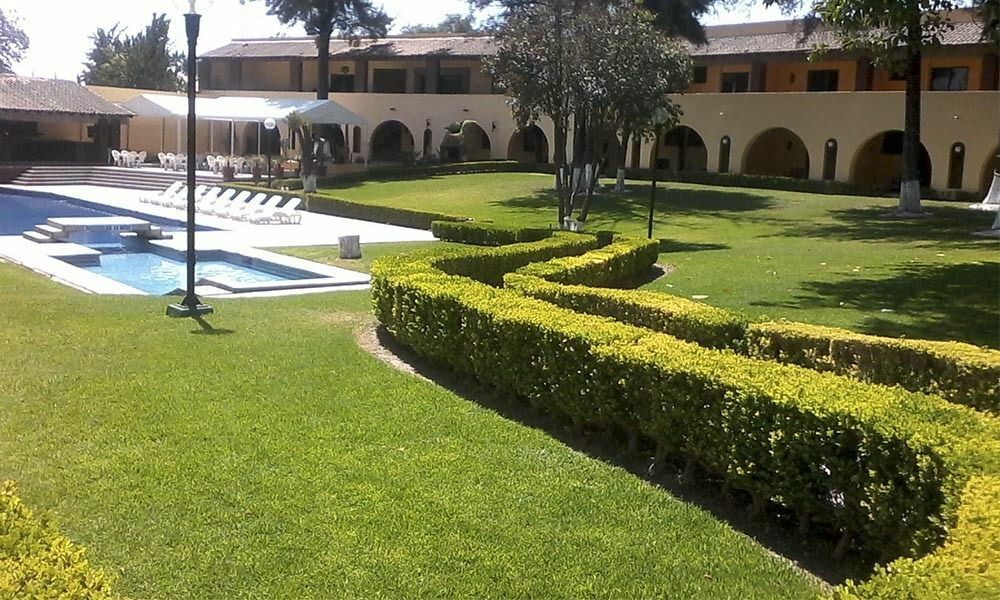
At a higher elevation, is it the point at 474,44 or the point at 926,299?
the point at 474,44

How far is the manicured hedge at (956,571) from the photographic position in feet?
9.78

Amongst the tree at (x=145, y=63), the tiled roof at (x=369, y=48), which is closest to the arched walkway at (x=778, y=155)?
the tiled roof at (x=369, y=48)

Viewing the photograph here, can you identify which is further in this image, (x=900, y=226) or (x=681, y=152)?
(x=681, y=152)

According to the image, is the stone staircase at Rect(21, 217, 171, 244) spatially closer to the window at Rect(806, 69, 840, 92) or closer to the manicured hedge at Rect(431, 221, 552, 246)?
the manicured hedge at Rect(431, 221, 552, 246)

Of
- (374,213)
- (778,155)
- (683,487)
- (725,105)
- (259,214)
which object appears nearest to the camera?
(683,487)

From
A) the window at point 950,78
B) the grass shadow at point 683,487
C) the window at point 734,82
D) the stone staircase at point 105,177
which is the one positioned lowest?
the grass shadow at point 683,487

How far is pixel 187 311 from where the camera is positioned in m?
10.5

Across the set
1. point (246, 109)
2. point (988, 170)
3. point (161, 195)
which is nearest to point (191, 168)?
point (161, 195)

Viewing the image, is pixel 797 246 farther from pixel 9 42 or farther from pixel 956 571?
pixel 9 42

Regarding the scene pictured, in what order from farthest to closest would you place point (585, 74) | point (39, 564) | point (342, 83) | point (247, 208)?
1. point (342, 83)
2. point (247, 208)
3. point (585, 74)
4. point (39, 564)

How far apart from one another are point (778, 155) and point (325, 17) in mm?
18127

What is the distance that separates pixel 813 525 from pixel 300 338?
5.41m

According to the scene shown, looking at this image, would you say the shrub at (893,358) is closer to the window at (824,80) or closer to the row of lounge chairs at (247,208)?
the row of lounge chairs at (247,208)

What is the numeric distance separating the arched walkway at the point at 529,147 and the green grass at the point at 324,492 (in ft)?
111
